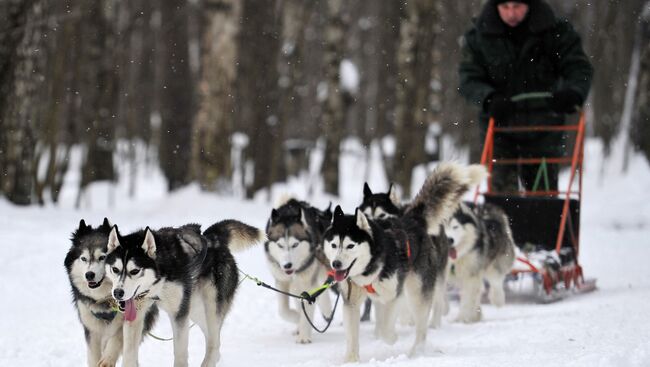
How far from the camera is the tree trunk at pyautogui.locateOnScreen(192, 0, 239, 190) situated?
11180 millimetres

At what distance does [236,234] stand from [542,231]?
3128 mm

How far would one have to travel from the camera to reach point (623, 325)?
4867mm

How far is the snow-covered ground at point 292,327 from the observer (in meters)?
4.38

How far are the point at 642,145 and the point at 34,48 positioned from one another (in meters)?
8.57

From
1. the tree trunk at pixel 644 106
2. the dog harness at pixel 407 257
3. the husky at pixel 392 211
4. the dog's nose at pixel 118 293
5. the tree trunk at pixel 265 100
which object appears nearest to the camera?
the dog's nose at pixel 118 293

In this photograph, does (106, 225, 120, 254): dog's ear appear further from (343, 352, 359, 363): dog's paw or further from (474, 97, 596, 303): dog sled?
(474, 97, 596, 303): dog sled

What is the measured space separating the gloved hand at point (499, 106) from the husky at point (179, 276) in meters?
3.00

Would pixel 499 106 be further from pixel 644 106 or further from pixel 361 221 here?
pixel 644 106

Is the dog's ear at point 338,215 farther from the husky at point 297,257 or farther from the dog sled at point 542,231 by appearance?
the dog sled at point 542,231

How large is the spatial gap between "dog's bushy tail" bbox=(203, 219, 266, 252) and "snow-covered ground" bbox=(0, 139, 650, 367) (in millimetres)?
662

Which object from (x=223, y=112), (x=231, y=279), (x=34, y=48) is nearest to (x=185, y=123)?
(x=223, y=112)

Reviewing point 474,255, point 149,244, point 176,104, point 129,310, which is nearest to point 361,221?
point 149,244

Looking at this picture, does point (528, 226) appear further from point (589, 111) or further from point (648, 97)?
point (589, 111)

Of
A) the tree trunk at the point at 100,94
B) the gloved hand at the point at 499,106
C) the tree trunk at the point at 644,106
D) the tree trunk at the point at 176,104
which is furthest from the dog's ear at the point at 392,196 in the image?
the tree trunk at the point at 644,106
